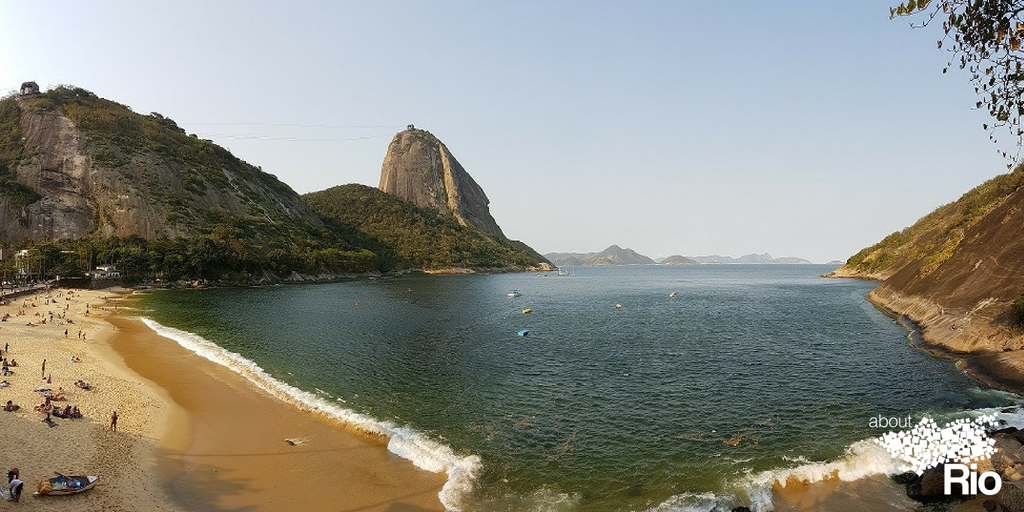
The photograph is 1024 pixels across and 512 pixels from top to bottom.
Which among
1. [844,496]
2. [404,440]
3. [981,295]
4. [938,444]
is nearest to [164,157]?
[404,440]

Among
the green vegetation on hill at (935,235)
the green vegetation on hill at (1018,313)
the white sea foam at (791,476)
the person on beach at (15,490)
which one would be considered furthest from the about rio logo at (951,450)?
the green vegetation on hill at (935,235)

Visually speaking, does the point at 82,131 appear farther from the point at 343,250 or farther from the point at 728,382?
the point at 728,382

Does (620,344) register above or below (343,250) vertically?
below

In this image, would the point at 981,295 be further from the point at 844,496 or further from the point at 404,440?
the point at 404,440

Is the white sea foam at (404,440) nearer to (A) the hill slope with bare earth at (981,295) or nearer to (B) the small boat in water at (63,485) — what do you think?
(B) the small boat in water at (63,485)

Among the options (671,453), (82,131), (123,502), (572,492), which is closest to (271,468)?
(123,502)

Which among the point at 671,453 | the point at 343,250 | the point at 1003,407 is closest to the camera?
the point at 671,453
